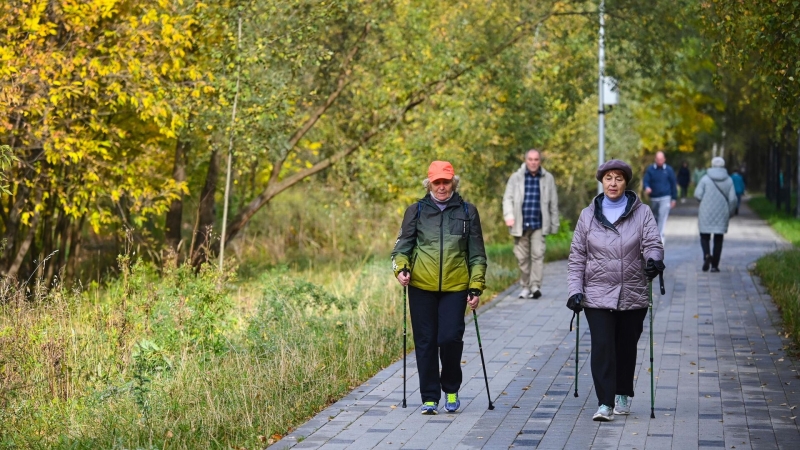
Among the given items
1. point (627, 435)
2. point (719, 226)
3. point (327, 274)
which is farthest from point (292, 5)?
point (627, 435)

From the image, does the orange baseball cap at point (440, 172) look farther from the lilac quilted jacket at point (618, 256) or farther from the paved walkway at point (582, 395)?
the paved walkway at point (582, 395)

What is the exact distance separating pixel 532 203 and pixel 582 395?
6.90 meters

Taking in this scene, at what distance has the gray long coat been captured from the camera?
19625 mm

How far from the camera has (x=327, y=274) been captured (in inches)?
821

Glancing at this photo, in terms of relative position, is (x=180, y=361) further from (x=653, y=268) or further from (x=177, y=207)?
(x=177, y=207)

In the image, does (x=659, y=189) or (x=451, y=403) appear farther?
(x=659, y=189)

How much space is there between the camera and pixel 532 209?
1623 cm

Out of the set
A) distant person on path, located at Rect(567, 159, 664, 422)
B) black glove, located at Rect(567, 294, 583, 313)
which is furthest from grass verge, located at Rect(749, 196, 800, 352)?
black glove, located at Rect(567, 294, 583, 313)

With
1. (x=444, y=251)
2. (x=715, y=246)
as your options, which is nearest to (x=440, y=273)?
(x=444, y=251)

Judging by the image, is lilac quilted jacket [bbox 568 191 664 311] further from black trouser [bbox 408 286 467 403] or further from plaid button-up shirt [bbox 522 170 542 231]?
plaid button-up shirt [bbox 522 170 542 231]

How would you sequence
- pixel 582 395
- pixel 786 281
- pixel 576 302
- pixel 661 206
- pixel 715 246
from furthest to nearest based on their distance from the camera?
pixel 661 206 < pixel 715 246 < pixel 786 281 < pixel 582 395 < pixel 576 302

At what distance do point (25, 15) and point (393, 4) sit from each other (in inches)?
275

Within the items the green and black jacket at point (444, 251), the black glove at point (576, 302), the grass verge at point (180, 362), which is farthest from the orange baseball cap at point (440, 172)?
the grass verge at point (180, 362)

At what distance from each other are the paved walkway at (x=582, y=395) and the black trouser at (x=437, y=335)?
0.21 m
